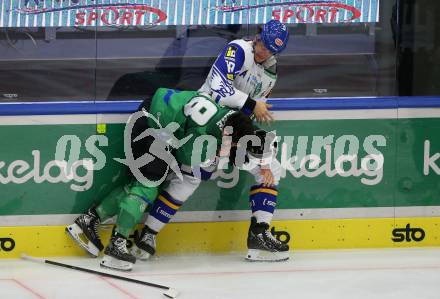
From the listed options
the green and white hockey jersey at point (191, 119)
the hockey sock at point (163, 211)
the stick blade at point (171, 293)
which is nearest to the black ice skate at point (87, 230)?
A: the hockey sock at point (163, 211)

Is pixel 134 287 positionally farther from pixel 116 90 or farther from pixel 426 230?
pixel 426 230

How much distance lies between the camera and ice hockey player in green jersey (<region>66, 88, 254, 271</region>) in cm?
570

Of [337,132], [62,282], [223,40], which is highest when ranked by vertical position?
[223,40]

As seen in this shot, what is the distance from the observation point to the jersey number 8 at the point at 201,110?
5676 millimetres

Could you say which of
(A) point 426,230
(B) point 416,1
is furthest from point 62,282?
(B) point 416,1

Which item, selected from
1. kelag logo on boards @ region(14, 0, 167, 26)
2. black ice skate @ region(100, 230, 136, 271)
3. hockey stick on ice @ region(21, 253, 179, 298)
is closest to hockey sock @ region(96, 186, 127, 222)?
black ice skate @ region(100, 230, 136, 271)

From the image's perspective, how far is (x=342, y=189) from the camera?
6.23 meters

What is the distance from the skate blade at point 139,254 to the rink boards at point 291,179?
20 cm

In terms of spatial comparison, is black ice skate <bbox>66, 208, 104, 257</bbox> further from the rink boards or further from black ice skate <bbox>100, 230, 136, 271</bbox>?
black ice skate <bbox>100, 230, 136, 271</bbox>

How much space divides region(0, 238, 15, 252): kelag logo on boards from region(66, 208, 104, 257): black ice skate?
13.0 inches

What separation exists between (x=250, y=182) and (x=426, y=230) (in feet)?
3.63

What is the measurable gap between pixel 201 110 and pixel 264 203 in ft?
2.21

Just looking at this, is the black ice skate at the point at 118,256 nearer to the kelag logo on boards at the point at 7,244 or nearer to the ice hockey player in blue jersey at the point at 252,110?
the ice hockey player in blue jersey at the point at 252,110

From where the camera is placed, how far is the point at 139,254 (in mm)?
5945
